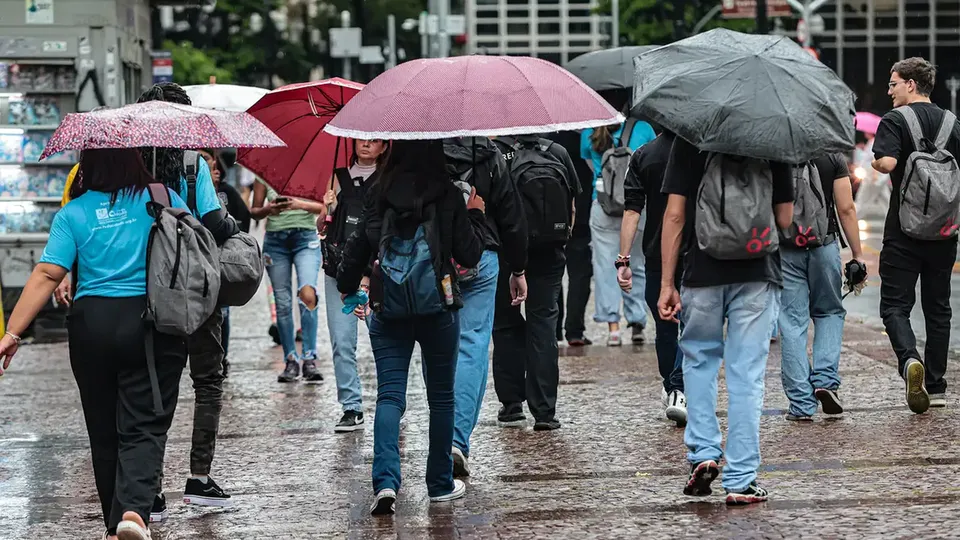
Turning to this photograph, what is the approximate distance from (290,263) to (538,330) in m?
2.94

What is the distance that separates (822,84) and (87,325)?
10.0ft

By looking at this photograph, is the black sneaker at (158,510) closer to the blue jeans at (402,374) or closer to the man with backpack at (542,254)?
the blue jeans at (402,374)

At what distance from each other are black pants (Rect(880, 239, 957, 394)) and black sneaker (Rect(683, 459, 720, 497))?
2.46 metres

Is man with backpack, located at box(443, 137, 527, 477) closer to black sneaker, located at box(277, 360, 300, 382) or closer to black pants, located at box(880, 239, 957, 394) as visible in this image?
black pants, located at box(880, 239, 957, 394)

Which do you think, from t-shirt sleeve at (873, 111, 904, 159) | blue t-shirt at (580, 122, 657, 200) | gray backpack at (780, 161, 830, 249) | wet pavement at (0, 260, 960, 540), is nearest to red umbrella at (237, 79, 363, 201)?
wet pavement at (0, 260, 960, 540)

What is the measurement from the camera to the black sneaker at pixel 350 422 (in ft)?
28.8

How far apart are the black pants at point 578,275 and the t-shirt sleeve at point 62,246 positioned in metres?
6.80

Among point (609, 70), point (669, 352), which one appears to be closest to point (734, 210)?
point (669, 352)

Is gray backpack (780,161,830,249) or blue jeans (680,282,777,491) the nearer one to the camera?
blue jeans (680,282,777,491)

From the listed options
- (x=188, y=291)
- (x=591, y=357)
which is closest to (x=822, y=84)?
(x=188, y=291)

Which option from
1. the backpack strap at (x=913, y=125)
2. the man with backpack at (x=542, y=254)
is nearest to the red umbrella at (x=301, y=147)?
the man with backpack at (x=542, y=254)

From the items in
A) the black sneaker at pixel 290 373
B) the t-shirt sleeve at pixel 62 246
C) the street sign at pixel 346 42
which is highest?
the street sign at pixel 346 42

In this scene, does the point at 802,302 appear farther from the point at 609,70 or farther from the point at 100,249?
the point at 100,249

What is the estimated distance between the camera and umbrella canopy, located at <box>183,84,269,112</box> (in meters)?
10.8
